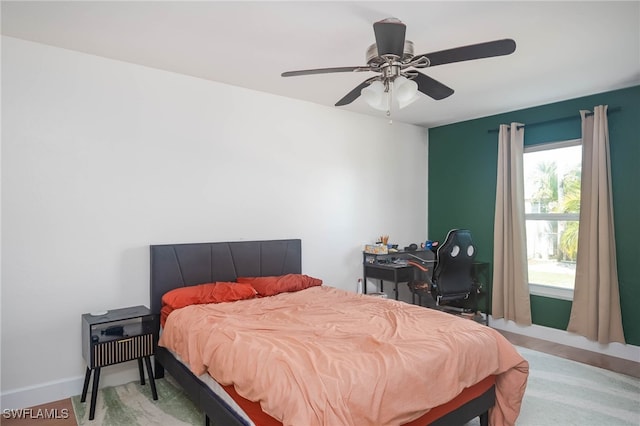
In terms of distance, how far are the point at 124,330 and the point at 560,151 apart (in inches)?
182

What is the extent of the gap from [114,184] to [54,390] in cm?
156

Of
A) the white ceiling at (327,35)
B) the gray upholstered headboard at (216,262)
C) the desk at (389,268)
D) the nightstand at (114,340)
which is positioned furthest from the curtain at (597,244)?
the nightstand at (114,340)

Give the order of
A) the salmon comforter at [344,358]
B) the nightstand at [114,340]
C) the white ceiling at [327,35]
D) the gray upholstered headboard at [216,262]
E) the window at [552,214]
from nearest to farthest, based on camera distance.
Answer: the salmon comforter at [344,358] < the white ceiling at [327,35] < the nightstand at [114,340] < the gray upholstered headboard at [216,262] < the window at [552,214]

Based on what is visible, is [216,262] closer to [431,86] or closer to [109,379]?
[109,379]

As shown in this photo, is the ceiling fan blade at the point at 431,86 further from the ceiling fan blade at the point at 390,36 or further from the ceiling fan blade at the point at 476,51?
the ceiling fan blade at the point at 390,36

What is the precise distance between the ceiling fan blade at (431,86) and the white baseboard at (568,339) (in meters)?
3.07

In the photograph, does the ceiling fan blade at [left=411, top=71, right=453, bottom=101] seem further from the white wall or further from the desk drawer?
the desk drawer

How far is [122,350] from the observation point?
263 centimetres

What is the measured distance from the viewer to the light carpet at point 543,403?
250 cm

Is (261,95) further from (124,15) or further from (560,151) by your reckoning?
(560,151)

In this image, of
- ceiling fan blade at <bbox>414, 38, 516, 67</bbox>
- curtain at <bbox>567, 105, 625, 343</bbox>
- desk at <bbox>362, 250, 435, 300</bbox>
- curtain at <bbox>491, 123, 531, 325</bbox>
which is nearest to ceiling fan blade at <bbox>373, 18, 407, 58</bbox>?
ceiling fan blade at <bbox>414, 38, 516, 67</bbox>

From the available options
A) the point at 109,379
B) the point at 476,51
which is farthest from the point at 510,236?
the point at 109,379

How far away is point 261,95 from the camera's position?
385 cm

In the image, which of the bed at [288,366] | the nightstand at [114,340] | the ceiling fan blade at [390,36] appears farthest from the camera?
the nightstand at [114,340]
